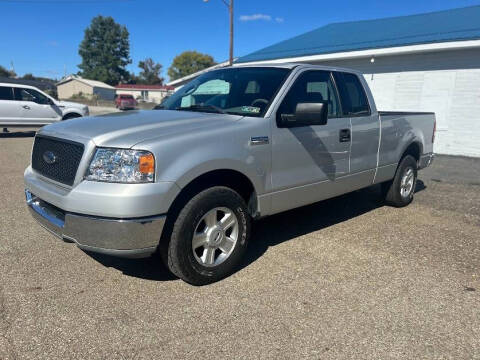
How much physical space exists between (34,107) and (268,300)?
14.4 metres

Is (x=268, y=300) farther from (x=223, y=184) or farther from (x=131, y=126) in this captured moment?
(x=131, y=126)

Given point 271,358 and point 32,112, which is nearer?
point 271,358

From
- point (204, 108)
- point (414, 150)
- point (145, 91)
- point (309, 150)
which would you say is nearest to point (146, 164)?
point (204, 108)

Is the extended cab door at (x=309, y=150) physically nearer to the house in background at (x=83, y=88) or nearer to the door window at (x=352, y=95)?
the door window at (x=352, y=95)

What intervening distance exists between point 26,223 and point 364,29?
16.4m

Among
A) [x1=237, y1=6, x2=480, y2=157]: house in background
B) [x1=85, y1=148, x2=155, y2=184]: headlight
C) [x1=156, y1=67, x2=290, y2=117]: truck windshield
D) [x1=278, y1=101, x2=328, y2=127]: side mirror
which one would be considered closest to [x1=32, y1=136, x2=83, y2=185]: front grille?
[x1=85, y1=148, x2=155, y2=184]: headlight

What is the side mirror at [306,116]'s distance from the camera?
11.5 ft

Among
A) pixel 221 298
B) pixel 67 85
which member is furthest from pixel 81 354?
pixel 67 85

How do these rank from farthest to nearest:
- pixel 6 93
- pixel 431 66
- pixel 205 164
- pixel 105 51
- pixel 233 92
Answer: pixel 105 51 < pixel 6 93 < pixel 431 66 < pixel 233 92 < pixel 205 164

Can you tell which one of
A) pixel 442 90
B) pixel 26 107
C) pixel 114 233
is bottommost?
pixel 114 233

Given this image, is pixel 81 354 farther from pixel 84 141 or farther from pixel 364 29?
pixel 364 29

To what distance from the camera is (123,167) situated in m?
2.82

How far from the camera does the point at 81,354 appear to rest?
2439 millimetres

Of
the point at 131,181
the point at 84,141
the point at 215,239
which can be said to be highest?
the point at 84,141
